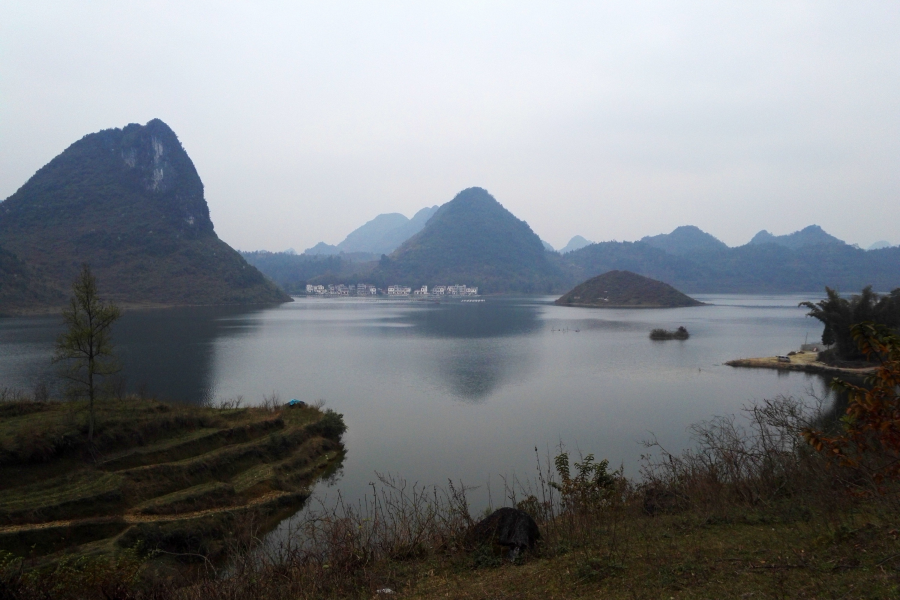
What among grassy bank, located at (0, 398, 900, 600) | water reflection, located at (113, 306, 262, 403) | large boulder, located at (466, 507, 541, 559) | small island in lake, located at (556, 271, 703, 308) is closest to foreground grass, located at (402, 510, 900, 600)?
grassy bank, located at (0, 398, 900, 600)

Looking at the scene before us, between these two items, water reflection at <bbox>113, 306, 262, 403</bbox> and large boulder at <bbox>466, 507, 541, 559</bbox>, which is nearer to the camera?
large boulder at <bbox>466, 507, 541, 559</bbox>

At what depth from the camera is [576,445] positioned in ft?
58.8

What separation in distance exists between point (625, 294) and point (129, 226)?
361 feet

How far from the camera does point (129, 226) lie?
12119 centimetres

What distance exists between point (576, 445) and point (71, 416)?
1506cm

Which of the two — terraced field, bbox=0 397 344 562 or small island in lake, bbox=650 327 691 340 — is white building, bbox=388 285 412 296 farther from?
terraced field, bbox=0 397 344 562

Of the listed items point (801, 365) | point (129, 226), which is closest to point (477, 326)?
point (801, 365)

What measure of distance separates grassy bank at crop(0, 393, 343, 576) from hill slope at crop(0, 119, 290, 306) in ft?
252

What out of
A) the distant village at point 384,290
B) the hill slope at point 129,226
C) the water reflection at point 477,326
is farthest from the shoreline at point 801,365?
the distant village at point 384,290

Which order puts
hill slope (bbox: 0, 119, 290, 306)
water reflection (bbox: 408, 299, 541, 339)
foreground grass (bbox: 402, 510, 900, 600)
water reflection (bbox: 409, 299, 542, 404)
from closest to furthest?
Result: 1. foreground grass (bbox: 402, 510, 900, 600)
2. water reflection (bbox: 409, 299, 542, 404)
3. water reflection (bbox: 408, 299, 541, 339)
4. hill slope (bbox: 0, 119, 290, 306)

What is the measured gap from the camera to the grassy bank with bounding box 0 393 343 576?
36.2 feet

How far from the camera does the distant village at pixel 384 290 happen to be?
16666 cm

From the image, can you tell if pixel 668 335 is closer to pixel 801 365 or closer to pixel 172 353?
pixel 801 365

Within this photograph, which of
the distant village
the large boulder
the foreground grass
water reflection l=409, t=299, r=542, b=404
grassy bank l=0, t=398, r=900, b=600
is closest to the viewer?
the foreground grass
